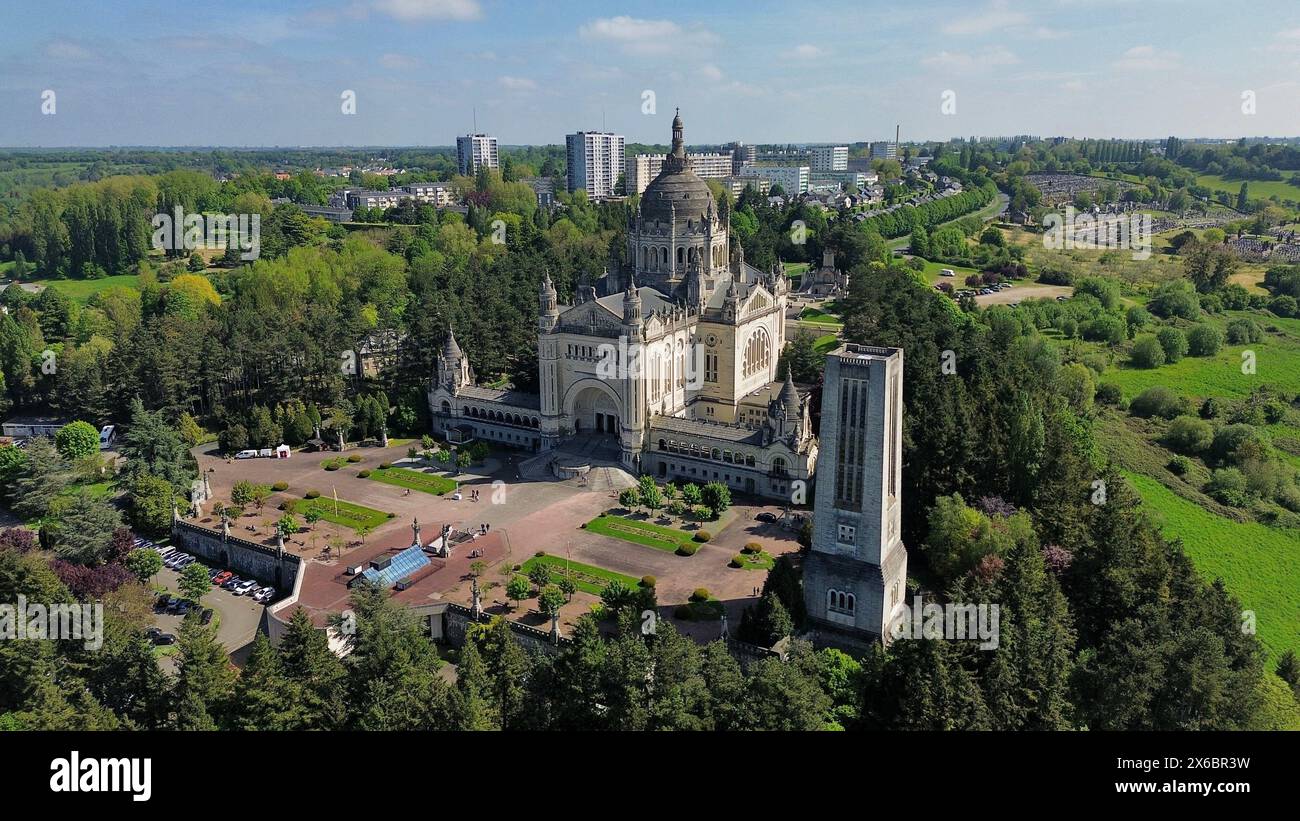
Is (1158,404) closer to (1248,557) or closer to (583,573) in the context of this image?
(1248,557)

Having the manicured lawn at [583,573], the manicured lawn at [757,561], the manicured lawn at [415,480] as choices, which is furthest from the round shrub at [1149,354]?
the manicured lawn at [415,480]

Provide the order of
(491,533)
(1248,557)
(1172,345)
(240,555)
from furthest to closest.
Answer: (1172,345), (1248,557), (491,533), (240,555)

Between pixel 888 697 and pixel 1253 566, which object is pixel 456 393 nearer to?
pixel 888 697


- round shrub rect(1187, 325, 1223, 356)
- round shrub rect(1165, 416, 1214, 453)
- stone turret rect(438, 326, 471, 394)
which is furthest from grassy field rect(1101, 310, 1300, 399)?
stone turret rect(438, 326, 471, 394)

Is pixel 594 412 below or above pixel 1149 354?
below

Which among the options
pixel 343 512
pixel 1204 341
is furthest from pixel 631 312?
pixel 1204 341

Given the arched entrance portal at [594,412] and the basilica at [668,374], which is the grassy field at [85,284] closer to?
the basilica at [668,374]
